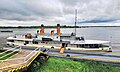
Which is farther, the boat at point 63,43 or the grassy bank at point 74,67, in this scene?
the boat at point 63,43

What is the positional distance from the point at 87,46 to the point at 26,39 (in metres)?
12.4

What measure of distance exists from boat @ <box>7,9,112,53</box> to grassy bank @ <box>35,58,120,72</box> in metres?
4.95

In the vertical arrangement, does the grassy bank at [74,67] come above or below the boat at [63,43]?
below

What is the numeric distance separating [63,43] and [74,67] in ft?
30.0

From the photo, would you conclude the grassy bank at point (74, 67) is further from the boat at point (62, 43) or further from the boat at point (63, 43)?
the boat at point (62, 43)

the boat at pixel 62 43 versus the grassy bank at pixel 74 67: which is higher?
the boat at pixel 62 43

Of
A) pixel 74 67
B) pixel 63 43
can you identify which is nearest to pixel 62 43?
pixel 63 43

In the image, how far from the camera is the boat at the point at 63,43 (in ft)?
79.1

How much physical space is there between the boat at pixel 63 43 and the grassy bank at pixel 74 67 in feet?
16.2

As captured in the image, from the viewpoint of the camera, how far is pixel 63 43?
2595 cm

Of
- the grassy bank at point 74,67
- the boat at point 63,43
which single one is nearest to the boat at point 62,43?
the boat at point 63,43

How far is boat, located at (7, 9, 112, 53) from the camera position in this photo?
24.1m

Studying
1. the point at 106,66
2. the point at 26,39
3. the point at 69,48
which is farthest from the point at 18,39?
the point at 106,66

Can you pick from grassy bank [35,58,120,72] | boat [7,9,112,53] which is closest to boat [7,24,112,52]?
boat [7,9,112,53]
